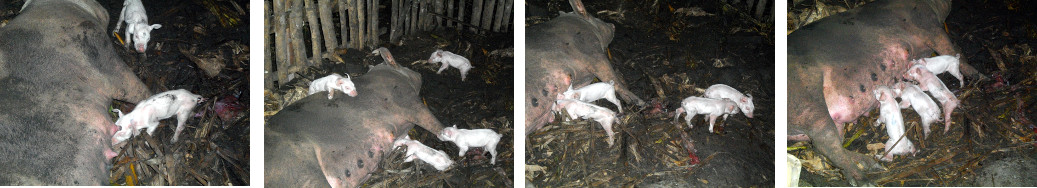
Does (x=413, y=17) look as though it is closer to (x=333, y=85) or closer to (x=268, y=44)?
(x=333, y=85)

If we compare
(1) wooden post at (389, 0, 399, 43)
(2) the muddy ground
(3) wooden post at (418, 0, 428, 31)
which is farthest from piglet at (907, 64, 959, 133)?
(2) the muddy ground

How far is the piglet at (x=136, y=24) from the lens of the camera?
3.45 metres

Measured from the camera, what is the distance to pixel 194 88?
3455mm

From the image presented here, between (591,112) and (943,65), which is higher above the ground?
(943,65)

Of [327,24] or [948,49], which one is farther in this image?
[327,24]

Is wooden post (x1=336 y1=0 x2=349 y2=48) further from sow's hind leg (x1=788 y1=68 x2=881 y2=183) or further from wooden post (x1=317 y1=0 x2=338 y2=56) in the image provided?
sow's hind leg (x1=788 y1=68 x2=881 y2=183)

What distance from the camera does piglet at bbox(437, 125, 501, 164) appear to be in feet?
11.7

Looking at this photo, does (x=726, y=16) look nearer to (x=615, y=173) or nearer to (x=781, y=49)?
(x=781, y=49)

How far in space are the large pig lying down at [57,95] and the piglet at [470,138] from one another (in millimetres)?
1288

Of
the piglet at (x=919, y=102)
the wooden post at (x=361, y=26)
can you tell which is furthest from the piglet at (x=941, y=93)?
the wooden post at (x=361, y=26)

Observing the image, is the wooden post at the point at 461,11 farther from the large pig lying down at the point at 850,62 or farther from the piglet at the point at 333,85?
the large pig lying down at the point at 850,62

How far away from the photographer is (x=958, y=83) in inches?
137

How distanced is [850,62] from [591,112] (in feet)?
3.72

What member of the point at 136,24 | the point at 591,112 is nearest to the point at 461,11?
the point at 591,112
